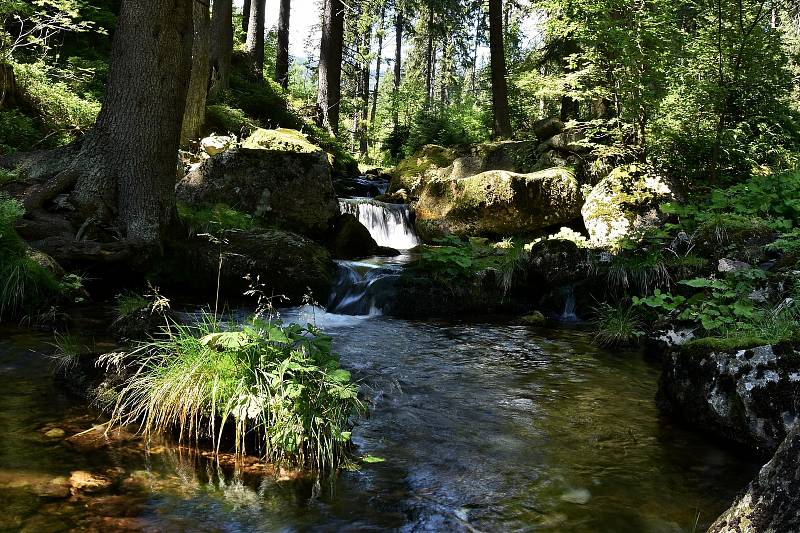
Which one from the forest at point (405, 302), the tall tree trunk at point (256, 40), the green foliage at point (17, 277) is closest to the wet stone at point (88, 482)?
the forest at point (405, 302)

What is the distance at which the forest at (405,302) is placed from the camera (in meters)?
3.89

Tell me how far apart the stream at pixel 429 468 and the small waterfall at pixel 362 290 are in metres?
3.04

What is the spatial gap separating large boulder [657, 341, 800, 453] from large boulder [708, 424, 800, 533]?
7.26 ft

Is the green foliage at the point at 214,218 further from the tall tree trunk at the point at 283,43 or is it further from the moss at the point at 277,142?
the tall tree trunk at the point at 283,43

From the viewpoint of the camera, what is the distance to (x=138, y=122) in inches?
333

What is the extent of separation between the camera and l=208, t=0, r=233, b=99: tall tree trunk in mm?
17922

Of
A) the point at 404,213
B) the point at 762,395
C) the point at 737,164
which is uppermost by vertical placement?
the point at 737,164

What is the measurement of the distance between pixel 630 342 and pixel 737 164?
686 centimetres

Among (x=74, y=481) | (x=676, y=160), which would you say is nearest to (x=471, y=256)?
(x=676, y=160)

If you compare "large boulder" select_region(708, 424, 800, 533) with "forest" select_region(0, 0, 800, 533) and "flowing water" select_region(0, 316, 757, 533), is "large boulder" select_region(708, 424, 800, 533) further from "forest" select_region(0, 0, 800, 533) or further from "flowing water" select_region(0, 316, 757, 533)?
"flowing water" select_region(0, 316, 757, 533)

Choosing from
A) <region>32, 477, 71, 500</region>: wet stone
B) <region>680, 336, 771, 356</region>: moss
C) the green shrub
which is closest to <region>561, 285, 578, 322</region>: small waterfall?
<region>680, 336, 771, 356</region>: moss

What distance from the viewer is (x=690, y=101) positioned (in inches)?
496

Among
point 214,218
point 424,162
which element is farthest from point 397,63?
point 214,218

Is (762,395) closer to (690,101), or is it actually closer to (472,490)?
(472,490)
